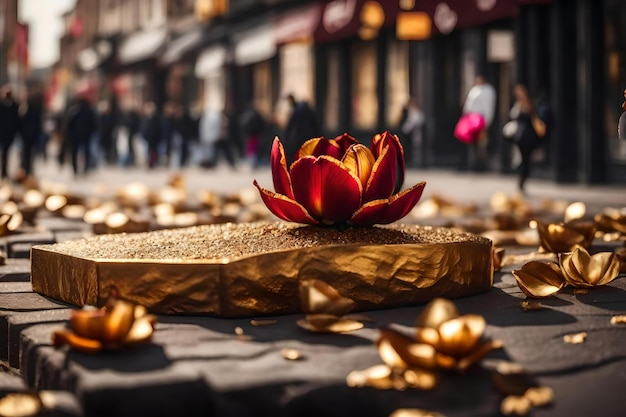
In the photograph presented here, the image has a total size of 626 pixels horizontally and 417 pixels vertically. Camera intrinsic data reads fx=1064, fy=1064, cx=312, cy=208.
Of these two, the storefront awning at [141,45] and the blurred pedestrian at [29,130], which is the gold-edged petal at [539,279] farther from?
the storefront awning at [141,45]

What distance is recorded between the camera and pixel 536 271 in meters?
3.53

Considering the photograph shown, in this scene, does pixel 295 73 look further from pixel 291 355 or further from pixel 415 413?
pixel 415 413

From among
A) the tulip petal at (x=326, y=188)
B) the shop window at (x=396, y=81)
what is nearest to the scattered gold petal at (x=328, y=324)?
the tulip petal at (x=326, y=188)

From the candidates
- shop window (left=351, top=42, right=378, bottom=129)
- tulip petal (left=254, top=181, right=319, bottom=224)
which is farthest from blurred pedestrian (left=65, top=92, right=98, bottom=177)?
tulip petal (left=254, top=181, right=319, bottom=224)

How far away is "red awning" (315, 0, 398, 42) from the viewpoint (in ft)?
75.3

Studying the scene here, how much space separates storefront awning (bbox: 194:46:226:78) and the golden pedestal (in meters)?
30.2

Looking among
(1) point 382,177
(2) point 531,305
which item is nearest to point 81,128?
(1) point 382,177

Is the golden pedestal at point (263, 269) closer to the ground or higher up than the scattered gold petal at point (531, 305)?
higher up

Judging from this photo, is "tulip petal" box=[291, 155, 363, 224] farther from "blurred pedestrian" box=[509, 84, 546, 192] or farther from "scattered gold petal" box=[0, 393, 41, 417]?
"blurred pedestrian" box=[509, 84, 546, 192]

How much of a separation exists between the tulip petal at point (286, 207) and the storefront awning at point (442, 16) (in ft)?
54.3

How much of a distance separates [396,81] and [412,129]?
2.03 metres

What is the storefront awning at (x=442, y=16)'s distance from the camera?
2005 centimetres

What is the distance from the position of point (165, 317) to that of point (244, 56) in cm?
2873

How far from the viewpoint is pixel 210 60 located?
34.7 m
